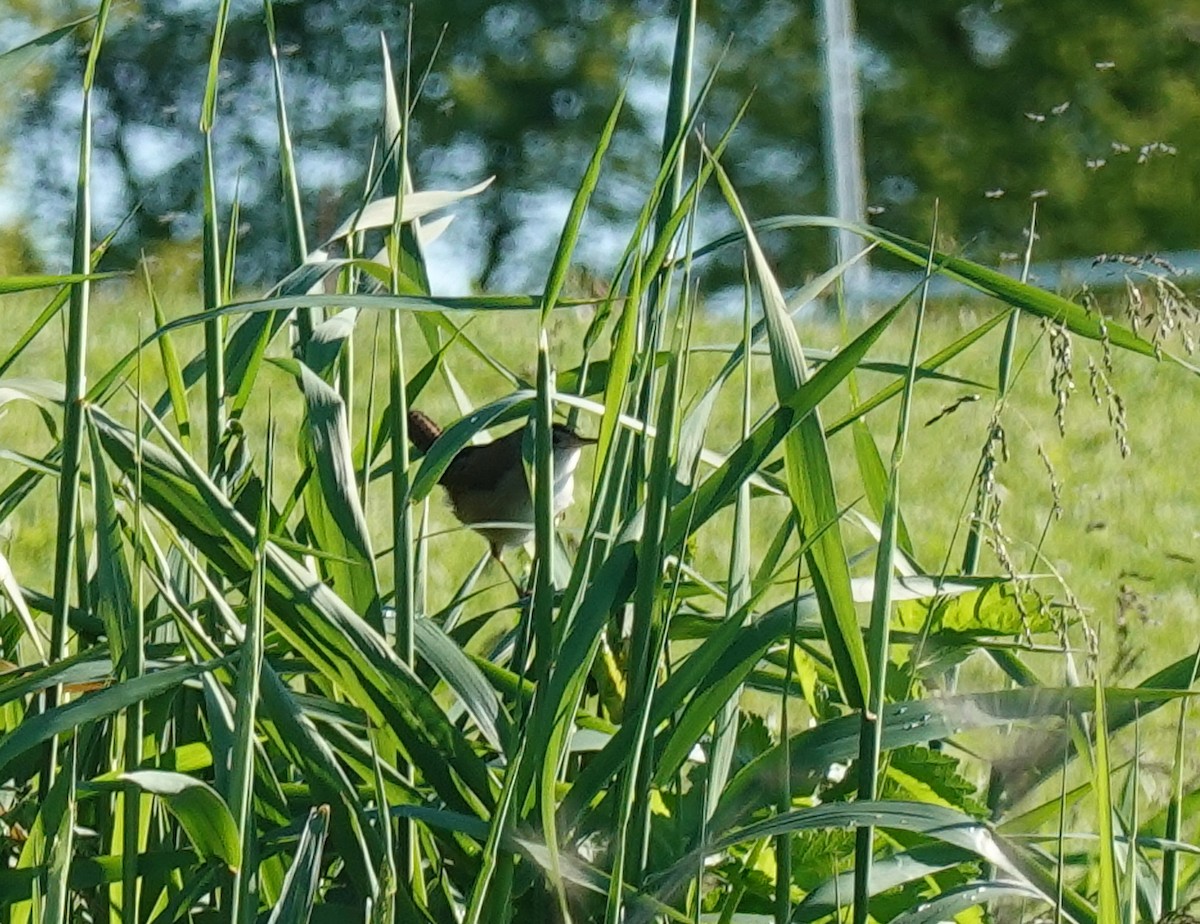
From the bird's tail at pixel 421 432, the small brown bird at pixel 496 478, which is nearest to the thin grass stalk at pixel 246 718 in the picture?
the small brown bird at pixel 496 478

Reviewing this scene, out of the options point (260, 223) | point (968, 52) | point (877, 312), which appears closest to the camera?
point (877, 312)

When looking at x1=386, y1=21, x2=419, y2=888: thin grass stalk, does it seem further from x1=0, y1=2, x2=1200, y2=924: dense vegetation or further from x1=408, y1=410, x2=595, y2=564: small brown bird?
x1=408, y1=410, x2=595, y2=564: small brown bird

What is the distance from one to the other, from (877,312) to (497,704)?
569 centimetres

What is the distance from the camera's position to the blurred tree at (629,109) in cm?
1602

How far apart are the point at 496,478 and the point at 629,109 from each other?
13.5 metres

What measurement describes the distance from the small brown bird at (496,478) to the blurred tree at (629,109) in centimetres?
1231

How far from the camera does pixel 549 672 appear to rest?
1.14 meters

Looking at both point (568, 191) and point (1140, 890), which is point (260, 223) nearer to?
point (568, 191)

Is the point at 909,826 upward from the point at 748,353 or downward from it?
downward

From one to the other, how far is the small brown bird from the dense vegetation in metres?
1.75

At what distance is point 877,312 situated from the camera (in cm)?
676

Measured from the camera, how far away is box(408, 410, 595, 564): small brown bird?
3375 millimetres

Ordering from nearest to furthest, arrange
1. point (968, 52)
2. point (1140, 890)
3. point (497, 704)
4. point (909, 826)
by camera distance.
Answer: point (909, 826) < point (497, 704) < point (1140, 890) < point (968, 52)

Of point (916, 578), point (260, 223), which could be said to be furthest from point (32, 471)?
point (260, 223)
